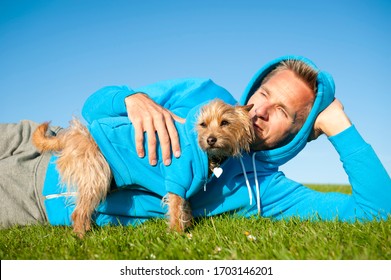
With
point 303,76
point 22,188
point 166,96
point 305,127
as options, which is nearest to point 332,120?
point 305,127

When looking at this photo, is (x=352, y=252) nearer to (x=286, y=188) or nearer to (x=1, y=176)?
(x=286, y=188)

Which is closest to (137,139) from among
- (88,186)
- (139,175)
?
(139,175)

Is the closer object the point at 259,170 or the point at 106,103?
the point at 106,103

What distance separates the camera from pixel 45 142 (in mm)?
5031

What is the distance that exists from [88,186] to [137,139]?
896 millimetres

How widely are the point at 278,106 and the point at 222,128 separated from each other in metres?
0.91

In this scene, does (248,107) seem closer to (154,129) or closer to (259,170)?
(259,170)

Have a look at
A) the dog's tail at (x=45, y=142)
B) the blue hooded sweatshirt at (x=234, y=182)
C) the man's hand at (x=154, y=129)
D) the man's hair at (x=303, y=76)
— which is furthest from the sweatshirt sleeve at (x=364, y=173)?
the dog's tail at (x=45, y=142)

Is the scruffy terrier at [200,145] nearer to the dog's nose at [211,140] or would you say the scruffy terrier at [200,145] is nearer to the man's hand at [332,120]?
the dog's nose at [211,140]

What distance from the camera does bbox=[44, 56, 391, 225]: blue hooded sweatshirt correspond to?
4.38 m

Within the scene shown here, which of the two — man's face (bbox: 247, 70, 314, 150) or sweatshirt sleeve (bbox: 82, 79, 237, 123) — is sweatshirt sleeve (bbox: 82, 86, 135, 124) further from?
man's face (bbox: 247, 70, 314, 150)

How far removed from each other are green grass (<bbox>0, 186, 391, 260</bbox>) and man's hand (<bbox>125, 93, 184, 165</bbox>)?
96 centimetres

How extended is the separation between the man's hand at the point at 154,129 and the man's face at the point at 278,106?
1212 millimetres

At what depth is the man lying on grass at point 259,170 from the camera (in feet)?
15.5
